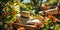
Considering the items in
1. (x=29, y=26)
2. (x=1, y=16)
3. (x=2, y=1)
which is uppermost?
(x=2, y=1)

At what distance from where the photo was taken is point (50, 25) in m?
9.94

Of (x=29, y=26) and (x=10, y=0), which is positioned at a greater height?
(x=10, y=0)

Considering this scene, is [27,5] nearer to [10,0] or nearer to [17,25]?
[17,25]

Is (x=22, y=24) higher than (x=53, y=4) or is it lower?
lower

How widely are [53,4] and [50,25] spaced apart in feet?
29.4

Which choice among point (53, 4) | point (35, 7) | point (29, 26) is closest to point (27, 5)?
point (35, 7)

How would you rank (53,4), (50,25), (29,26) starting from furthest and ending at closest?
1. (53,4)
2. (29,26)
3. (50,25)

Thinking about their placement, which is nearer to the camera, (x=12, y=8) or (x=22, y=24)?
(x=12, y=8)

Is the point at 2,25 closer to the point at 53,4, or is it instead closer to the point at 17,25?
the point at 17,25

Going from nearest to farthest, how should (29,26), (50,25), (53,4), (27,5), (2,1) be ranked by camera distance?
(50,25), (2,1), (29,26), (27,5), (53,4)

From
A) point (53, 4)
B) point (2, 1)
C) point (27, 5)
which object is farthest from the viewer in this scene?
point (53, 4)

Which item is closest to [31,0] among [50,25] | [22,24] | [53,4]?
[53,4]

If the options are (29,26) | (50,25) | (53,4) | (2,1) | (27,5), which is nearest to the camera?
(50,25)

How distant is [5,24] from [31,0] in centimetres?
798
